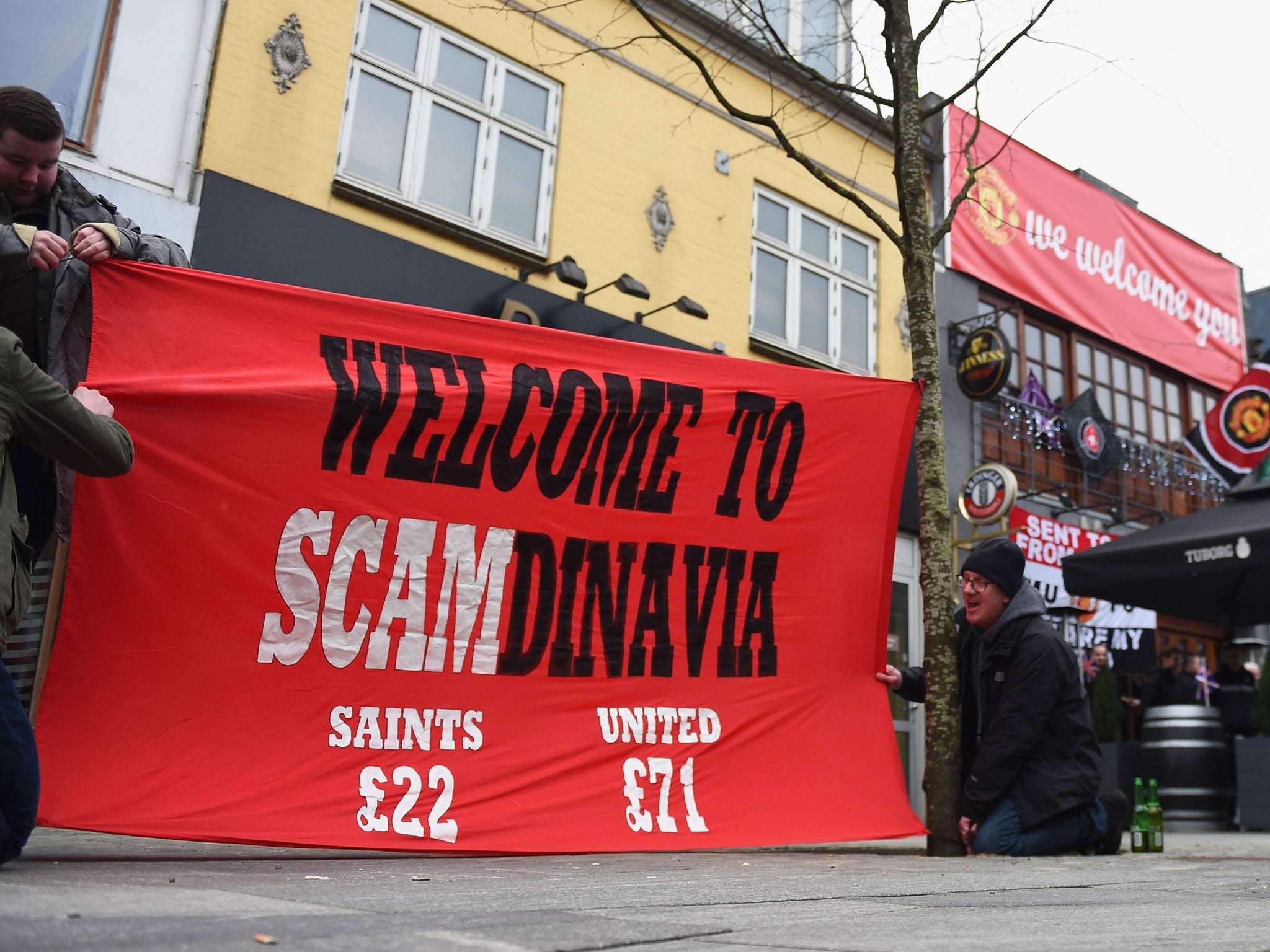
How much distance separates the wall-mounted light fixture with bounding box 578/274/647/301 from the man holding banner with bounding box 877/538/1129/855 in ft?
16.2

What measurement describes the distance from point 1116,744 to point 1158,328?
7.74 metres

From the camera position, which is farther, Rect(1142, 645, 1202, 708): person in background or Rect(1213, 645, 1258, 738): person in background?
Rect(1142, 645, 1202, 708): person in background

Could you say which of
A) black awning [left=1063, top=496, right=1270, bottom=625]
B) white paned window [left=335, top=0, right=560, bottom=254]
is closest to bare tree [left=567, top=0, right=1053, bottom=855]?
black awning [left=1063, top=496, right=1270, bottom=625]

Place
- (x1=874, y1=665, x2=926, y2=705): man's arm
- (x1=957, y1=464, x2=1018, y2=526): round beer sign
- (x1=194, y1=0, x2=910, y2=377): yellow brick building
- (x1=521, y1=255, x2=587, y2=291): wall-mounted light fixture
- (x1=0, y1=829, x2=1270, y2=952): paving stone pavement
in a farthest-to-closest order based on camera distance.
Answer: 1. (x1=957, y1=464, x2=1018, y2=526): round beer sign
2. (x1=521, y1=255, x2=587, y2=291): wall-mounted light fixture
3. (x1=194, y1=0, x2=910, y2=377): yellow brick building
4. (x1=874, y1=665, x2=926, y2=705): man's arm
5. (x1=0, y1=829, x2=1270, y2=952): paving stone pavement

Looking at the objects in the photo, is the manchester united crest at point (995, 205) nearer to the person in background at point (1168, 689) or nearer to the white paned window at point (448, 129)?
the person in background at point (1168, 689)

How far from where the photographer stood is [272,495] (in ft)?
14.5

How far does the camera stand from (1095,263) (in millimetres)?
16156

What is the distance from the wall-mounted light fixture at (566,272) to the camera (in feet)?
31.7

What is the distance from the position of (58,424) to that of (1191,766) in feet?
34.7

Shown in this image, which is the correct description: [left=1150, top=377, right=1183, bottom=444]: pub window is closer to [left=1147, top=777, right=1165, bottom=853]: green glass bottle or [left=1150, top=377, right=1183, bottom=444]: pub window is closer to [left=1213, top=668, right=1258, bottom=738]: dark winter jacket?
[left=1213, top=668, right=1258, bottom=738]: dark winter jacket

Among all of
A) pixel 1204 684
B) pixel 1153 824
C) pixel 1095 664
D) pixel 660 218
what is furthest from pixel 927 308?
pixel 1204 684

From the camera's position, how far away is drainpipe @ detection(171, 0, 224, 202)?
812cm

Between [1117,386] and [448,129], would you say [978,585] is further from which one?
[1117,386]

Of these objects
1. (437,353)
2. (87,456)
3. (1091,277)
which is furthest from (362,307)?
(1091,277)
